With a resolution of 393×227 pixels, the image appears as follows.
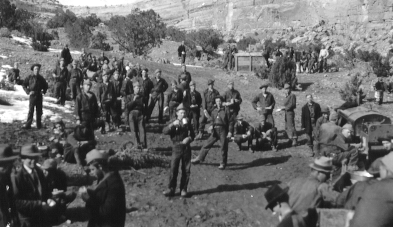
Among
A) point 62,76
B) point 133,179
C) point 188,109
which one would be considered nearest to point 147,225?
point 133,179

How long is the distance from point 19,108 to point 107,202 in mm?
9368

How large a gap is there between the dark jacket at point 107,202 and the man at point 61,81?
10.1 m

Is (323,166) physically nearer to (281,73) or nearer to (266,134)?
(266,134)

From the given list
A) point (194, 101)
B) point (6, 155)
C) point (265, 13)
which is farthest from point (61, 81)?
point (265, 13)

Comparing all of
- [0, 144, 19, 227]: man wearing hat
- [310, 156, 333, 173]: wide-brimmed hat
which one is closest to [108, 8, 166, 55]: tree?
[0, 144, 19, 227]: man wearing hat

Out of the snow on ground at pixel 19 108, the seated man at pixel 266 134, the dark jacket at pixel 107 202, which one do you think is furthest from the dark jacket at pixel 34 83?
the dark jacket at pixel 107 202

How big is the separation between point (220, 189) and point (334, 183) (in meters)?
3.38

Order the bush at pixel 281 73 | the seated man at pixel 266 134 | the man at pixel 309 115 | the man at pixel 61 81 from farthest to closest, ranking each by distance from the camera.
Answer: the bush at pixel 281 73 < the man at pixel 61 81 < the seated man at pixel 266 134 < the man at pixel 309 115

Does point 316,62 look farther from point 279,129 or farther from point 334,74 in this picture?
point 279,129

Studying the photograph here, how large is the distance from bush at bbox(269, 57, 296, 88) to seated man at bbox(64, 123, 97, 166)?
46.9ft

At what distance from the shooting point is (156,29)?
38.2m

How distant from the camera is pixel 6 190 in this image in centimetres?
579

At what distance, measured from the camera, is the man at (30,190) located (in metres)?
6.20

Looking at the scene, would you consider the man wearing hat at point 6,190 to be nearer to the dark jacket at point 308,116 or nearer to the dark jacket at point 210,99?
the dark jacket at point 210,99
